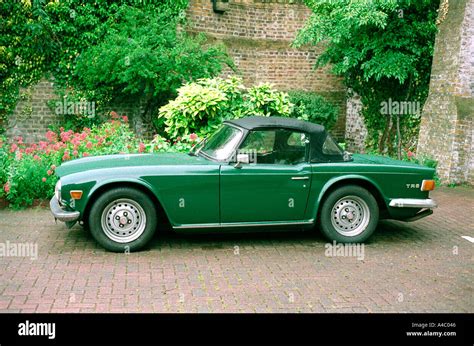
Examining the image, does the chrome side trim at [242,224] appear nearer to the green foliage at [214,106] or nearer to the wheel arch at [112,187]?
the wheel arch at [112,187]

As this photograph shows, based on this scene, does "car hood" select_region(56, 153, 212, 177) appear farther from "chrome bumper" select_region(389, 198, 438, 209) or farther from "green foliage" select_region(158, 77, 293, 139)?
"green foliage" select_region(158, 77, 293, 139)

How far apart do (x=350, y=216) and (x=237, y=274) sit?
1.94m

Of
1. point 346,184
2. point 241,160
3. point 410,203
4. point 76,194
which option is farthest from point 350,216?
point 76,194

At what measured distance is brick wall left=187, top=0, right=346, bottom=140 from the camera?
722 inches

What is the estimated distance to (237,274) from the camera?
19.9 ft

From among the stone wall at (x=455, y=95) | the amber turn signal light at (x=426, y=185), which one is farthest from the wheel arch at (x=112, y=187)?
the stone wall at (x=455, y=95)

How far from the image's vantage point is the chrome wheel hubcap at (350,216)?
724 centimetres

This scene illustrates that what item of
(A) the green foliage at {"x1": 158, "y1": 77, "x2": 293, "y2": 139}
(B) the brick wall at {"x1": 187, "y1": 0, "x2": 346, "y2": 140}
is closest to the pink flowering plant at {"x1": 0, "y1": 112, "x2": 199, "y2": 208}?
(A) the green foliage at {"x1": 158, "y1": 77, "x2": 293, "y2": 139}

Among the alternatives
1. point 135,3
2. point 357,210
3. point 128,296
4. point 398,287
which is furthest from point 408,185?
point 135,3

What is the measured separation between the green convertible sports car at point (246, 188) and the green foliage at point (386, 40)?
256 inches

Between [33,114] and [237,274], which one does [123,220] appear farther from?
[33,114]

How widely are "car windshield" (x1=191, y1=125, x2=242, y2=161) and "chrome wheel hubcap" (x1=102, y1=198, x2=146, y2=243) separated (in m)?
1.18

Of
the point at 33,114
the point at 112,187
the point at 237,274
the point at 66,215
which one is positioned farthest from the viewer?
the point at 33,114

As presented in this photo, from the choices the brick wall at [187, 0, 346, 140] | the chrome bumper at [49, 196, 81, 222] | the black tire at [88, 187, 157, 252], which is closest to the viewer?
the chrome bumper at [49, 196, 81, 222]
